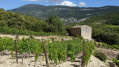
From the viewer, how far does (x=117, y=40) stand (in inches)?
1462

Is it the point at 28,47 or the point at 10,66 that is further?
the point at 28,47

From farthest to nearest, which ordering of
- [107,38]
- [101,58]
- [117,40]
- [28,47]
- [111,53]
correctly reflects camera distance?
[107,38], [117,40], [111,53], [101,58], [28,47]

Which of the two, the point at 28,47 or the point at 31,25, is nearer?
the point at 28,47

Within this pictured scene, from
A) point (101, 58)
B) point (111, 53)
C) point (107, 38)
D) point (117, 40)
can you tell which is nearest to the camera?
point (101, 58)

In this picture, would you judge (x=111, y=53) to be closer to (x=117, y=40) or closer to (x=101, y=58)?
(x=101, y=58)

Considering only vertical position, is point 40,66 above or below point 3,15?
below

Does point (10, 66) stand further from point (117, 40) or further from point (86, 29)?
point (117, 40)

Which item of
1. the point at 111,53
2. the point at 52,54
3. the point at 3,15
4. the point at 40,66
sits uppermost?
the point at 3,15

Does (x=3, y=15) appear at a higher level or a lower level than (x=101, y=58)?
higher

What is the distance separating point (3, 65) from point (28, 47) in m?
2.99

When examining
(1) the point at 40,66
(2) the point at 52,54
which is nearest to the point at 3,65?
(1) the point at 40,66

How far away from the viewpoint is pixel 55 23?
4572 cm

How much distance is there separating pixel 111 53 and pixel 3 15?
41.3m

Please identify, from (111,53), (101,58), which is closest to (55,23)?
(111,53)
